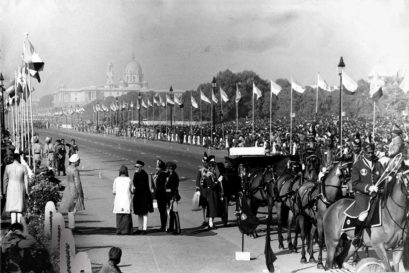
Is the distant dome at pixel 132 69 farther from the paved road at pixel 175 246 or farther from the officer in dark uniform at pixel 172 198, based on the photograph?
the officer in dark uniform at pixel 172 198

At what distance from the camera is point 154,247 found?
1390 centimetres

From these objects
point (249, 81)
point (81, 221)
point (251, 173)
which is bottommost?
point (81, 221)

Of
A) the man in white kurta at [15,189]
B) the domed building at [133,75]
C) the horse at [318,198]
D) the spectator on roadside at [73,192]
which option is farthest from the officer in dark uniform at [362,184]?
the domed building at [133,75]

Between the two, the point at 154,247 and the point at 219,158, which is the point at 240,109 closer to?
the point at 219,158

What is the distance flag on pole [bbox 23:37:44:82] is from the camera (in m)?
20.8

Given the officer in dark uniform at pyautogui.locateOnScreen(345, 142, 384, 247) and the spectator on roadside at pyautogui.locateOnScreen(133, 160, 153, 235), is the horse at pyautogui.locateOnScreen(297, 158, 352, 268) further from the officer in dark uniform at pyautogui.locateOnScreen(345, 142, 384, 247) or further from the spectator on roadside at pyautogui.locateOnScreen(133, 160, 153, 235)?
the spectator on roadside at pyautogui.locateOnScreen(133, 160, 153, 235)

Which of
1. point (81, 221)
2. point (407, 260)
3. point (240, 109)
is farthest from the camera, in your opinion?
point (240, 109)

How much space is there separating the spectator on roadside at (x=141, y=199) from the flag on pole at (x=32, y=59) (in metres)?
6.84

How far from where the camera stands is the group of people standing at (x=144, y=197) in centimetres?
1517

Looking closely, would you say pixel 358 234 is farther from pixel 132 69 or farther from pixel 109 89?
pixel 109 89

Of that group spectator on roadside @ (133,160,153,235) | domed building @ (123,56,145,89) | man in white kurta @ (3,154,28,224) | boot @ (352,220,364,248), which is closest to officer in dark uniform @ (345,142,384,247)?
boot @ (352,220,364,248)

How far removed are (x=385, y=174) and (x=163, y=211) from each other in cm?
690

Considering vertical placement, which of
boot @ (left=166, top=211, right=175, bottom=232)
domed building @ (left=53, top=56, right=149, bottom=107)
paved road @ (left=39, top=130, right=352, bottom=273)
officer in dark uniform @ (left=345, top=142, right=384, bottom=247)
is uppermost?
domed building @ (left=53, top=56, right=149, bottom=107)

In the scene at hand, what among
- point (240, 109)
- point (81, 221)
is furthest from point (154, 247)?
point (240, 109)
